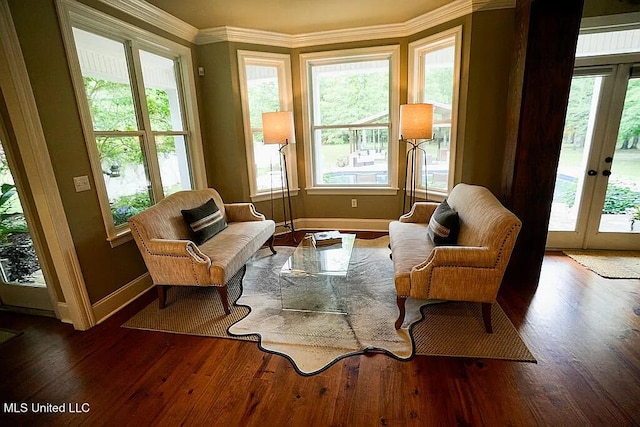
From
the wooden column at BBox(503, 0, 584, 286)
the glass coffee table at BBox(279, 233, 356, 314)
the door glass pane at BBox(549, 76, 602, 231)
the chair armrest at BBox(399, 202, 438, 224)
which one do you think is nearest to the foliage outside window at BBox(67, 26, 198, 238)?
the glass coffee table at BBox(279, 233, 356, 314)

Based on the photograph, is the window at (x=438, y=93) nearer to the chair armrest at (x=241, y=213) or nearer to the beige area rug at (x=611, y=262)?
the beige area rug at (x=611, y=262)

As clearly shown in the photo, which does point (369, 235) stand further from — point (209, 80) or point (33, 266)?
point (33, 266)

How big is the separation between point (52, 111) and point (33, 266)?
1312 mm

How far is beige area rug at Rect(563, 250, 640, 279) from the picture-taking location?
9.19ft

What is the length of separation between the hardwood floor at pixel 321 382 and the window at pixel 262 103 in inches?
94.1

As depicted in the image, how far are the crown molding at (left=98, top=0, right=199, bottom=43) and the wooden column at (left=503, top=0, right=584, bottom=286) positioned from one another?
129 inches

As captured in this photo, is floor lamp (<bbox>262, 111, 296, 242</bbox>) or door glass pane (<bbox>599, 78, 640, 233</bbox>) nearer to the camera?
door glass pane (<bbox>599, 78, 640, 233</bbox>)

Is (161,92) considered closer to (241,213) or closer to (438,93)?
(241,213)

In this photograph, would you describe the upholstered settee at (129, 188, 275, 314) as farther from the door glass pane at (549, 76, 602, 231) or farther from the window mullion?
the door glass pane at (549, 76, 602, 231)

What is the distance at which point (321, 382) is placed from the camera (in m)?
1.71

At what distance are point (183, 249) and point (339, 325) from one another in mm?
1314

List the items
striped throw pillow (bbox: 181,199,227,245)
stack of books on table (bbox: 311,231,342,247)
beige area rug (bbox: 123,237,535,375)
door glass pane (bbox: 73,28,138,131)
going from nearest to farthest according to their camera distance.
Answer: beige area rug (bbox: 123,237,535,375) → door glass pane (bbox: 73,28,138,131) → striped throw pillow (bbox: 181,199,227,245) → stack of books on table (bbox: 311,231,342,247)

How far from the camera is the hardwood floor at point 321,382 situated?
1.51m

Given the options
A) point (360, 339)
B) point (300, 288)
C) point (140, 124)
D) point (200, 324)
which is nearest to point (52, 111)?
point (140, 124)
